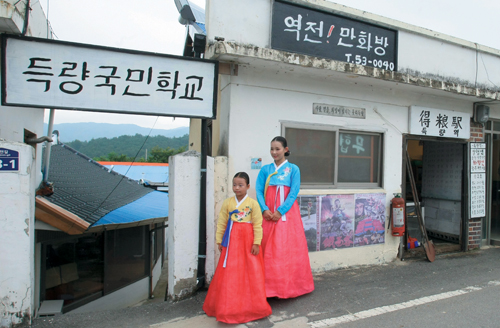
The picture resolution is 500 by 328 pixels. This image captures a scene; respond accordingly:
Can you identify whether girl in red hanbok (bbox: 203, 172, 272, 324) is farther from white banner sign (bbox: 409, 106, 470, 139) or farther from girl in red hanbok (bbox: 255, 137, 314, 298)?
white banner sign (bbox: 409, 106, 470, 139)

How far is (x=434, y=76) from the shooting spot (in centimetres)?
648

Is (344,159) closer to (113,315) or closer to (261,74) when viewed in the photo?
(261,74)

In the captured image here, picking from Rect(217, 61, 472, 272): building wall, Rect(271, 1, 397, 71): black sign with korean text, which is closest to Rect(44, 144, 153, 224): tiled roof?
Rect(217, 61, 472, 272): building wall

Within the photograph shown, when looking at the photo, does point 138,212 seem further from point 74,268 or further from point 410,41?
point 410,41

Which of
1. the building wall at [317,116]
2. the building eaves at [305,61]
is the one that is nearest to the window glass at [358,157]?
the building wall at [317,116]

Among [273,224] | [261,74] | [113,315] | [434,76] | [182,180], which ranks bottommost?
[113,315]

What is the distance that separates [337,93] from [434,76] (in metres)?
2.31

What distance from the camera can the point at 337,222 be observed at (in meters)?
5.55

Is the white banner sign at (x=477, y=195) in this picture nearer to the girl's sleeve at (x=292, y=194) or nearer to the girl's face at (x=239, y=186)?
the girl's sleeve at (x=292, y=194)

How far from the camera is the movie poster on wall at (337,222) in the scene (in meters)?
5.43

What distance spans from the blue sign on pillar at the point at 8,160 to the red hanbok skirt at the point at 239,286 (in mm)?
2350

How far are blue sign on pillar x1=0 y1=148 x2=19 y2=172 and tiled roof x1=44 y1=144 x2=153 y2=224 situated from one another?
10.4ft

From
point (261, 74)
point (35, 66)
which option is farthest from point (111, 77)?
point (261, 74)

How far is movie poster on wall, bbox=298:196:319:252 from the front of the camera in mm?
5266
